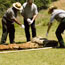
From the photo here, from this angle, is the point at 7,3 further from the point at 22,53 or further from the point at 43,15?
the point at 22,53

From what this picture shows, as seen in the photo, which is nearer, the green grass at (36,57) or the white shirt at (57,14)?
the green grass at (36,57)

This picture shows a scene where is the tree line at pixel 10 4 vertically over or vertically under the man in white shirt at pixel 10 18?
over

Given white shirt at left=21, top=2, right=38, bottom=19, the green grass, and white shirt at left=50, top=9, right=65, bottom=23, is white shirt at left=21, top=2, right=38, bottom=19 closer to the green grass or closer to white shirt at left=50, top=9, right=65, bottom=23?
white shirt at left=50, top=9, right=65, bottom=23

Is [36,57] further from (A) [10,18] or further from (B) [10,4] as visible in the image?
(B) [10,4]

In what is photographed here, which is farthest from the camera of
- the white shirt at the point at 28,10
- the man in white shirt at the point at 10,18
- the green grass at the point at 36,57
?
the white shirt at the point at 28,10

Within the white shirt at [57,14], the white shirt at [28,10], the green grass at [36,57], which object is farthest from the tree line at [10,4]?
the green grass at [36,57]

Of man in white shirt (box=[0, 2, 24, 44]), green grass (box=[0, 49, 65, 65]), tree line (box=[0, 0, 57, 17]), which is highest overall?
tree line (box=[0, 0, 57, 17])

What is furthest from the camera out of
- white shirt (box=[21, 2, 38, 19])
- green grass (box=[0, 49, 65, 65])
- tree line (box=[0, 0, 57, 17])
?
tree line (box=[0, 0, 57, 17])

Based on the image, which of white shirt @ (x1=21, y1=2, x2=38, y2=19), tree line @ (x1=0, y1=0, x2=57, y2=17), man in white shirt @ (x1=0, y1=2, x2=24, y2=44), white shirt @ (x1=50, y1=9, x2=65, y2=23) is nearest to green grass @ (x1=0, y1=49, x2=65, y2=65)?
white shirt @ (x1=50, y1=9, x2=65, y2=23)

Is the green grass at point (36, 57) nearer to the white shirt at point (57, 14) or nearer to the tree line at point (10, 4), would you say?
the white shirt at point (57, 14)

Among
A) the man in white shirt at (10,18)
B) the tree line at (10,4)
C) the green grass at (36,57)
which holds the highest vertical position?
the tree line at (10,4)

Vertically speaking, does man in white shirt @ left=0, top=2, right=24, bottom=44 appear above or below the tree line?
below

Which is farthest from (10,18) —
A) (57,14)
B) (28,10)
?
(57,14)

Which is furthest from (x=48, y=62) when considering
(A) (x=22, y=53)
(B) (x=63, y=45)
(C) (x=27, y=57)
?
(B) (x=63, y=45)
